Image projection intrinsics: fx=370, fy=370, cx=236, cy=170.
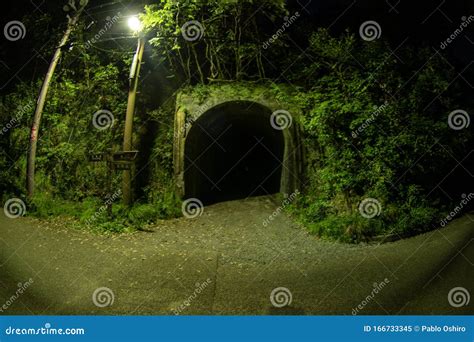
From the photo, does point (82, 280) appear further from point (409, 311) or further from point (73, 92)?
point (73, 92)

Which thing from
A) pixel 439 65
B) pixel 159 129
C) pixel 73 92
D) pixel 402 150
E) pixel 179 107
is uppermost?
pixel 439 65

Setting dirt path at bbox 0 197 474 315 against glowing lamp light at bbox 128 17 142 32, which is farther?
glowing lamp light at bbox 128 17 142 32

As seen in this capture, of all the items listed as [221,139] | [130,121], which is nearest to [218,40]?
[221,139]

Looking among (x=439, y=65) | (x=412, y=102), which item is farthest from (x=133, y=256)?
(x=439, y=65)

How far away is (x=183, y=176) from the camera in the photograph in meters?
11.4

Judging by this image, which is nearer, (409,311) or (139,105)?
(409,311)

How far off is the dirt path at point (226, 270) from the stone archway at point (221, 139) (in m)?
2.34

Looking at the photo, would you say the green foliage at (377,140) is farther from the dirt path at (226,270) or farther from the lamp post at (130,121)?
the lamp post at (130,121)

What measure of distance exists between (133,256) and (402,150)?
691 cm

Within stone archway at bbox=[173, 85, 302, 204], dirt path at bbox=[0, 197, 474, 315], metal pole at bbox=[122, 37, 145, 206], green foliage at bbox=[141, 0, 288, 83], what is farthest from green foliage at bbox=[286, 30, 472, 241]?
metal pole at bbox=[122, 37, 145, 206]

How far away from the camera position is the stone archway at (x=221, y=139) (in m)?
11.2

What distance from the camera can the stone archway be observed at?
11.2 metres

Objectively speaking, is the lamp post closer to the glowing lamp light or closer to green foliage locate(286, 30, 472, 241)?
the glowing lamp light

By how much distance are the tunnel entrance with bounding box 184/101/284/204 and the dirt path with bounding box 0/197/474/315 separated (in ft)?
11.1
